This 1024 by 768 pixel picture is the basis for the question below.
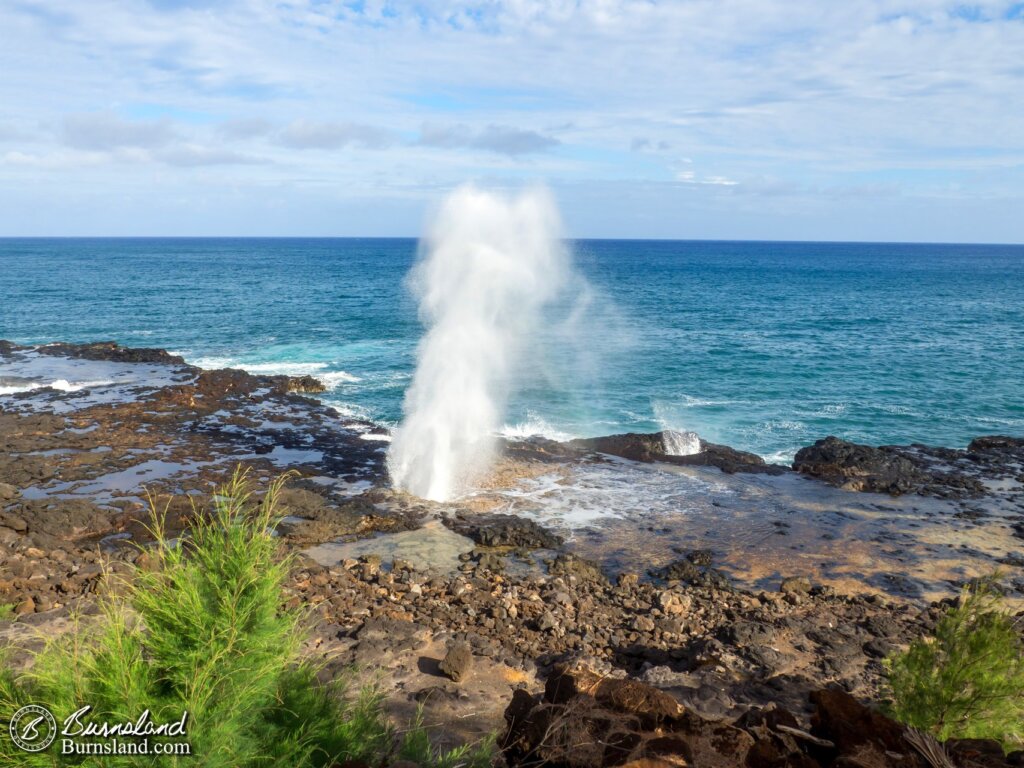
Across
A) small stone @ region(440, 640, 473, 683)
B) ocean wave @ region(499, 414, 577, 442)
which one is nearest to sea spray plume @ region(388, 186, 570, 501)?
ocean wave @ region(499, 414, 577, 442)

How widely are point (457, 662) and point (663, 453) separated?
54.0 ft

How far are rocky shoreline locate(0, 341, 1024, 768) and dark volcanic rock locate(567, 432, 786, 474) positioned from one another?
11 centimetres

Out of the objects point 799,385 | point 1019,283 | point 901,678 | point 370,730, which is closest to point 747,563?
point 901,678

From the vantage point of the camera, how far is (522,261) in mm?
28359

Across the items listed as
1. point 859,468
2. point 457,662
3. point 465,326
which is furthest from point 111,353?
point 859,468

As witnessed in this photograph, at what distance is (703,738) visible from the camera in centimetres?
670

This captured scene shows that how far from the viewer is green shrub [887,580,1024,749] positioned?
779 centimetres

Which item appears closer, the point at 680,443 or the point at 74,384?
the point at 680,443

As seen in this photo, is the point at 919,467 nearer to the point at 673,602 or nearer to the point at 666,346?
the point at 673,602

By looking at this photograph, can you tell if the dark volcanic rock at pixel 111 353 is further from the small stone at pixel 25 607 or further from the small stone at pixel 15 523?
the small stone at pixel 25 607

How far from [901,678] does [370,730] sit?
648cm

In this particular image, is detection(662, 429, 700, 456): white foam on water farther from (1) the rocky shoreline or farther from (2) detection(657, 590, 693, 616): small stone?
(2) detection(657, 590, 693, 616): small stone

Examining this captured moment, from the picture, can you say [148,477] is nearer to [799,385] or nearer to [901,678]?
[901,678]

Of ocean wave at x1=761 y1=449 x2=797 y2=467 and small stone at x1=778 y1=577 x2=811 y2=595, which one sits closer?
small stone at x1=778 y1=577 x2=811 y2=595
